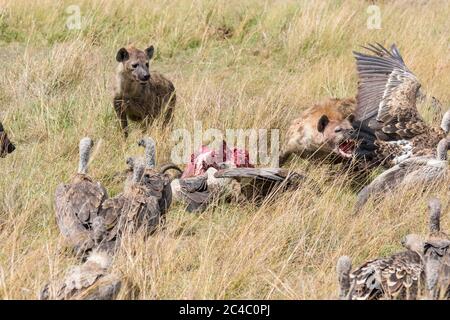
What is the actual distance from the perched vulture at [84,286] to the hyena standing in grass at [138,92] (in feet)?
12.3

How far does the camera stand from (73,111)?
941 cm

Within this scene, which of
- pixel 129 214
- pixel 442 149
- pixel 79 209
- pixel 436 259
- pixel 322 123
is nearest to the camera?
pixel 436 259

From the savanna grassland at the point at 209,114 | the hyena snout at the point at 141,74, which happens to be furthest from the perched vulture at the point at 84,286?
the hyena snout at the point at 141,74

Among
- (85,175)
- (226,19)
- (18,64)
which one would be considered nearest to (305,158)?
(85,175)

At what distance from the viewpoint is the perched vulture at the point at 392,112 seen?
8.09 meters

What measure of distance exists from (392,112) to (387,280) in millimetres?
3161

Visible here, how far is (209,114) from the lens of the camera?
9.36 meters

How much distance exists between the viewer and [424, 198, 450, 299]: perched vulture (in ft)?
17.5

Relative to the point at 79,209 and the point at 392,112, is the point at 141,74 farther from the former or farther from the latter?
the point at 79,209

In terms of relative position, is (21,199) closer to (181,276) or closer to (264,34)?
(181,276)

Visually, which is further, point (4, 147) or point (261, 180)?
point (4, 147)

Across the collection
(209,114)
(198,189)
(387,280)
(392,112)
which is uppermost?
(392,112)

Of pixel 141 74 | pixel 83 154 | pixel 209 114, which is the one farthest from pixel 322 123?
pixel 83 154

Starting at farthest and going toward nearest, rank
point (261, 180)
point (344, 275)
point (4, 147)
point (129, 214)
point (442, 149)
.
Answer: point (4, 147) → point (442, 149) → point (261, 180) → point (129, 214) → point (344, 275)
